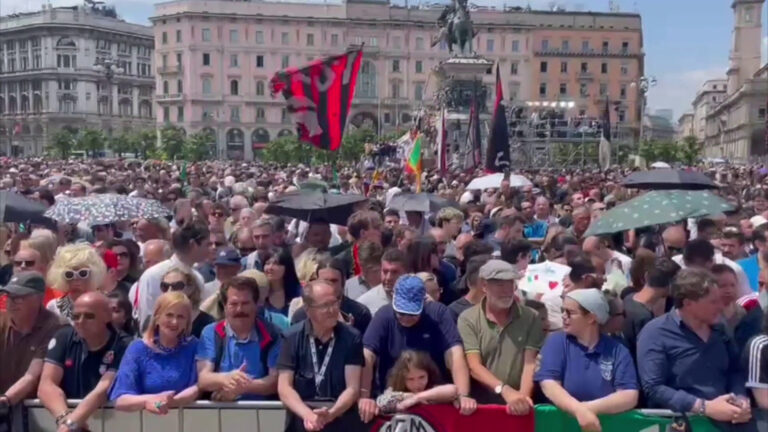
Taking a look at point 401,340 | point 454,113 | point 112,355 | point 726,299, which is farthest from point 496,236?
point 454,113

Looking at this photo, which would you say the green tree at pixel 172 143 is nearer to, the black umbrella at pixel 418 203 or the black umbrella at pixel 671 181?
the black umbrella at pixel 418 203

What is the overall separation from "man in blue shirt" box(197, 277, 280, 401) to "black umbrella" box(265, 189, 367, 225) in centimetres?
389

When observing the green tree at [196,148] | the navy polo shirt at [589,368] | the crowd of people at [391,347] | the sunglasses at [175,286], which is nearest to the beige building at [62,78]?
the green tree at [196,148]

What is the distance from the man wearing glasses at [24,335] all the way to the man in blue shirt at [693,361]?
361 cm

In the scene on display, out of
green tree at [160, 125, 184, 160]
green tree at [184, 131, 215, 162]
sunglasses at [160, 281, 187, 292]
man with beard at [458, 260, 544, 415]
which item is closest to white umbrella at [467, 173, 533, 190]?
sunglasses at [160, 281, 187, 292]

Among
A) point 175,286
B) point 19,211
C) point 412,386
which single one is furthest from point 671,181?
point 19,211

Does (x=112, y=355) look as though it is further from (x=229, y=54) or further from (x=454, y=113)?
(x=229, y=54)

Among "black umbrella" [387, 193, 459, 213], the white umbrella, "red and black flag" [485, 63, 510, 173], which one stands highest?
"red and black flag" [485, 63, 510, 173]

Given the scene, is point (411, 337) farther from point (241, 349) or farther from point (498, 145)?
point (498, 145)

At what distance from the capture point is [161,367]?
537 centimetres

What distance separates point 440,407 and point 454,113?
107ft

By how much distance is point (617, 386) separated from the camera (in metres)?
5.16

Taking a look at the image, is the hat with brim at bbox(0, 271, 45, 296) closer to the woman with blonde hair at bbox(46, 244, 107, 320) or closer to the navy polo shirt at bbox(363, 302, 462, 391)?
the woman with blonde hair at bbox(46, 244, 107, 320)

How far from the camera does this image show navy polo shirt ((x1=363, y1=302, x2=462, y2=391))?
5609 mm
